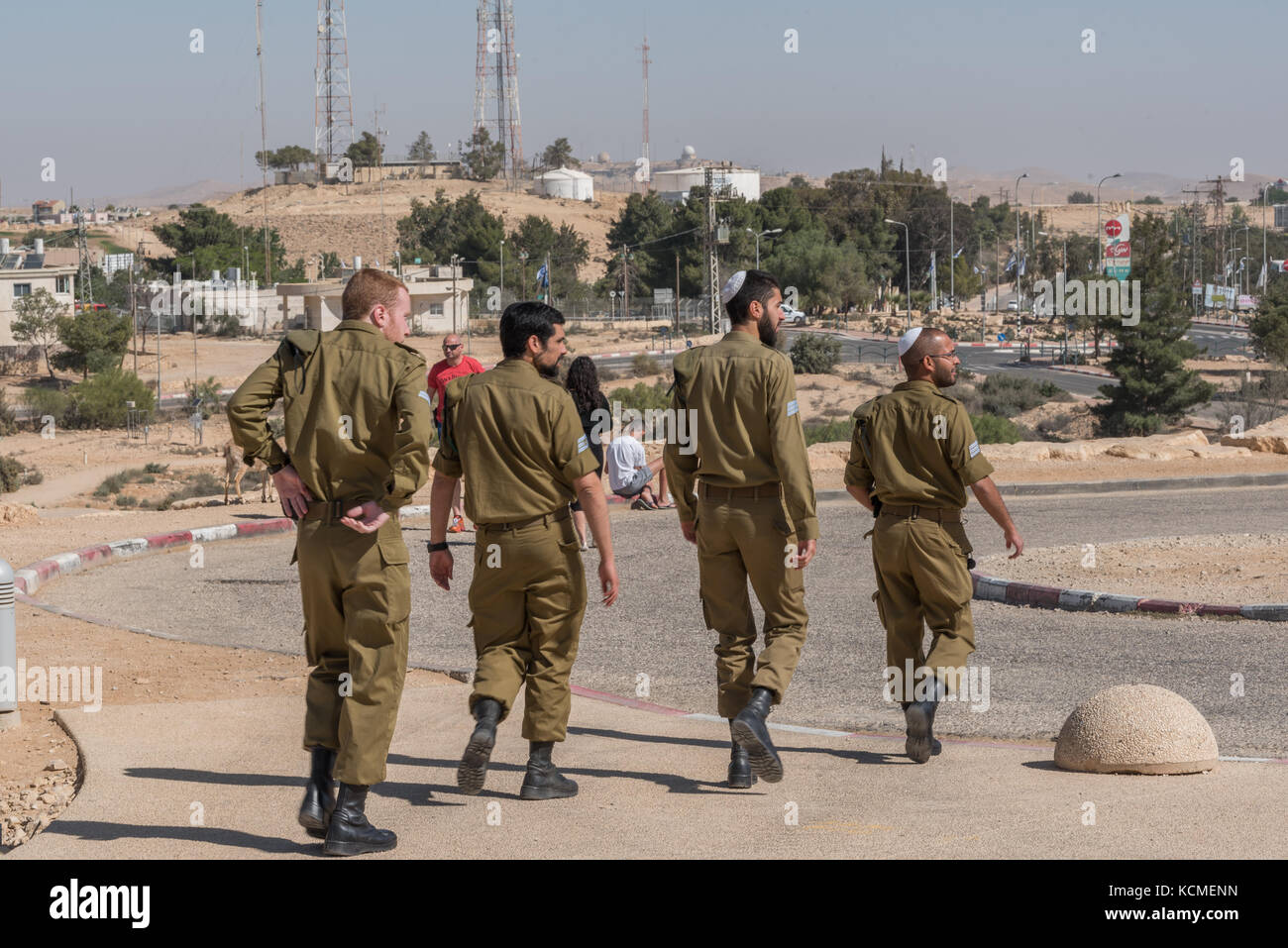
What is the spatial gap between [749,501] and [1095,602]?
244 inches

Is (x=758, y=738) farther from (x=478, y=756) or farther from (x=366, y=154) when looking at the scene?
(x=366, y=154)

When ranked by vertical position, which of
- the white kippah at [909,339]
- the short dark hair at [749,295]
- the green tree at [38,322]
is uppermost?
the green tree at [38,322]

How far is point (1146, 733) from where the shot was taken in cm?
647

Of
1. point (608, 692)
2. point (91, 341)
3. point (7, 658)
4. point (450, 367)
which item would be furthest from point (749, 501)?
point (91, 341)

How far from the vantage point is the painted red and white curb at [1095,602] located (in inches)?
437

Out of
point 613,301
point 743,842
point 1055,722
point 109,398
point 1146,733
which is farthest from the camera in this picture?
point 613,301

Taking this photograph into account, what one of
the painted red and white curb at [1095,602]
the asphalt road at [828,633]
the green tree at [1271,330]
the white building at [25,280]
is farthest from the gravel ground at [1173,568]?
the white building at [25,280]

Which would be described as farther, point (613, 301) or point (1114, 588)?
point (613, 301)

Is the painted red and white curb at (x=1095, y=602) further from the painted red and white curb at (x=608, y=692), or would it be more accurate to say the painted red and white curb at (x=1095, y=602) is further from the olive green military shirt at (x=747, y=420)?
the olive green military shirt at (x=747, y=420)

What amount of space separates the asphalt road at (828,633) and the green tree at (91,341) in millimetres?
50024
